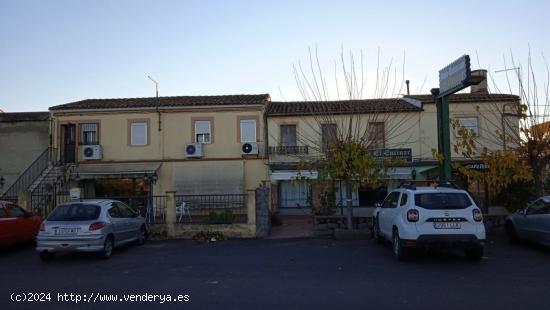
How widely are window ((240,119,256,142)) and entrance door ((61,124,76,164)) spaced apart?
30.3ft

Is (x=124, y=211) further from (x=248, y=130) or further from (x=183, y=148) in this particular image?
(x=248, y=130)

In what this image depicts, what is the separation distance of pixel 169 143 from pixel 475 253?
16.7 m

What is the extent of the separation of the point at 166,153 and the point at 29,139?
774 cm

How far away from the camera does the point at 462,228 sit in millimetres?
8945

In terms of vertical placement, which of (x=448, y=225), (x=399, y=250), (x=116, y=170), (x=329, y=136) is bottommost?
(x=399, y=250)

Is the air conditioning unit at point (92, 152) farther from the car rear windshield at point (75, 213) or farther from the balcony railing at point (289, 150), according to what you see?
the car rear windshield at point (75, 213)

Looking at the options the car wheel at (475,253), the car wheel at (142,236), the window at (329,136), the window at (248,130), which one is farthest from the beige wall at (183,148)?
the car wheel at (475,253)

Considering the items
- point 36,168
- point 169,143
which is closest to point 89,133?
point 36,168

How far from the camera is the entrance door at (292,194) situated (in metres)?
22.8

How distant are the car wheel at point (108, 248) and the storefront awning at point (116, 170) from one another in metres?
10.7

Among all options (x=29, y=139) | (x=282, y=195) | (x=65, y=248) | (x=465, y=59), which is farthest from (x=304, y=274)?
(x=29, y=139)

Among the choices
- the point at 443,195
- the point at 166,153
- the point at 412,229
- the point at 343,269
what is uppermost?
the point at 166,153

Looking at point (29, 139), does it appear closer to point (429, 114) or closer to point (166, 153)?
point (166, 153)

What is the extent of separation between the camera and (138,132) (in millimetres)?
22609
